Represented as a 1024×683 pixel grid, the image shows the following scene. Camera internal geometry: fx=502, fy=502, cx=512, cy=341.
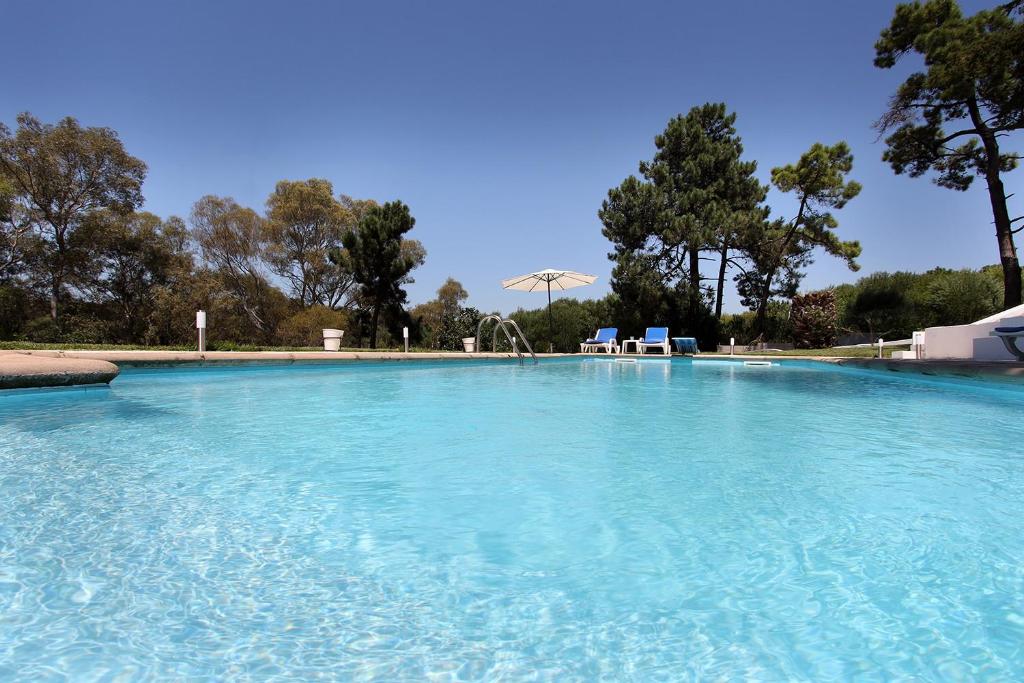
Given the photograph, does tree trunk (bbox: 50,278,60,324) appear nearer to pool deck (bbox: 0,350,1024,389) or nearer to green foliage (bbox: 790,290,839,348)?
pool deck (bbox: 0,350,1024,389)

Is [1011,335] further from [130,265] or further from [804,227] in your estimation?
[130,265]

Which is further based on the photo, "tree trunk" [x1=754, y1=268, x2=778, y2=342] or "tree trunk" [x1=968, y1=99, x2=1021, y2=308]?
"tree trunk" [x1=754, y1=268, x2=778, y2=342]

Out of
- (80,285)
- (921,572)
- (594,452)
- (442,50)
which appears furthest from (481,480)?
(80,285)

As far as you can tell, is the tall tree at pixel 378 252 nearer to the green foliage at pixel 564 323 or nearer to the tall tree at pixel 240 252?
the green foliage at pixel 564 323

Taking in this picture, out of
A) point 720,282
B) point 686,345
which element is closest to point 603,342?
point 686,345

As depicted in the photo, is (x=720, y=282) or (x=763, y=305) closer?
(x=763, y=305)

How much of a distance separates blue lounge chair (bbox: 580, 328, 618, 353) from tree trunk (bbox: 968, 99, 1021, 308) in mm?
9515

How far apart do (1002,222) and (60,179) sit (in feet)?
89.9

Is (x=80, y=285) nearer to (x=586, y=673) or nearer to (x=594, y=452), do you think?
(x=594, y=452)

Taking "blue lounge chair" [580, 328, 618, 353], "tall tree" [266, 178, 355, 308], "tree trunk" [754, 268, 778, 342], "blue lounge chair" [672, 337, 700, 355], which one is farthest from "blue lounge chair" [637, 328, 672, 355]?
"tall tree" [266, 178, 355, 308]

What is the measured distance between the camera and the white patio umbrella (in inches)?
638

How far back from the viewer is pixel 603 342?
16844 millimetres

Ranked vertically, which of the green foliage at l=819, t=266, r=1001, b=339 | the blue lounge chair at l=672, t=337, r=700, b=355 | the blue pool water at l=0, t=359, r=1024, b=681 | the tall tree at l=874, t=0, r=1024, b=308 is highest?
the tall tree at l=874, t=0, r=1024, b=308

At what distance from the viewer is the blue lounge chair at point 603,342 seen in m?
16.8
